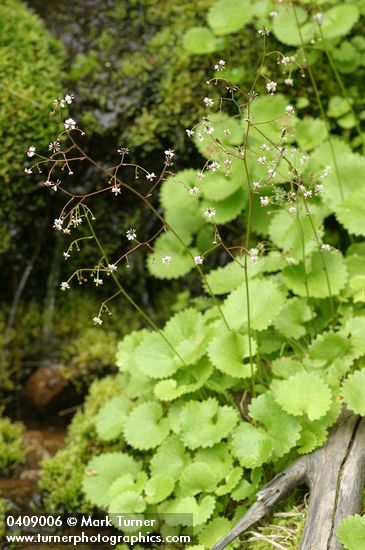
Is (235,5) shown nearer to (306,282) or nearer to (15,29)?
(15,29)

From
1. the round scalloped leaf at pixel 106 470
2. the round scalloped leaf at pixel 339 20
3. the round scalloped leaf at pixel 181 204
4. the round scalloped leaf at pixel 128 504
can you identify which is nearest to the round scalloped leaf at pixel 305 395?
the round scalloped leaf at pixel 128 504

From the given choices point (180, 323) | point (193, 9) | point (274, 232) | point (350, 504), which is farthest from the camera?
point (193, 9)

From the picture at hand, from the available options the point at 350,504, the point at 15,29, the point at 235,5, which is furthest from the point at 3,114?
the point at 350,504

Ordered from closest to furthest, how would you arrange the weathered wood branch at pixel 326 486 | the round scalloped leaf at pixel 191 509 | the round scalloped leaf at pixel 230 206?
the weathered wood branch at pixel 326 486 < the round scalloped leaf at pixel 191 509 < the round scalloped leaf at pixel 230 206

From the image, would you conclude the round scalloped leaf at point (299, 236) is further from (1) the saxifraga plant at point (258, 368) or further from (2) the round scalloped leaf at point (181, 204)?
(2) the round scalloped leaf at point (181, 204)

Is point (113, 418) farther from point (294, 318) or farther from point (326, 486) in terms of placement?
point (326, 486)

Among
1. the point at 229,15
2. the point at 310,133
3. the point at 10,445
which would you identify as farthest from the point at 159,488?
the point at 229,15
